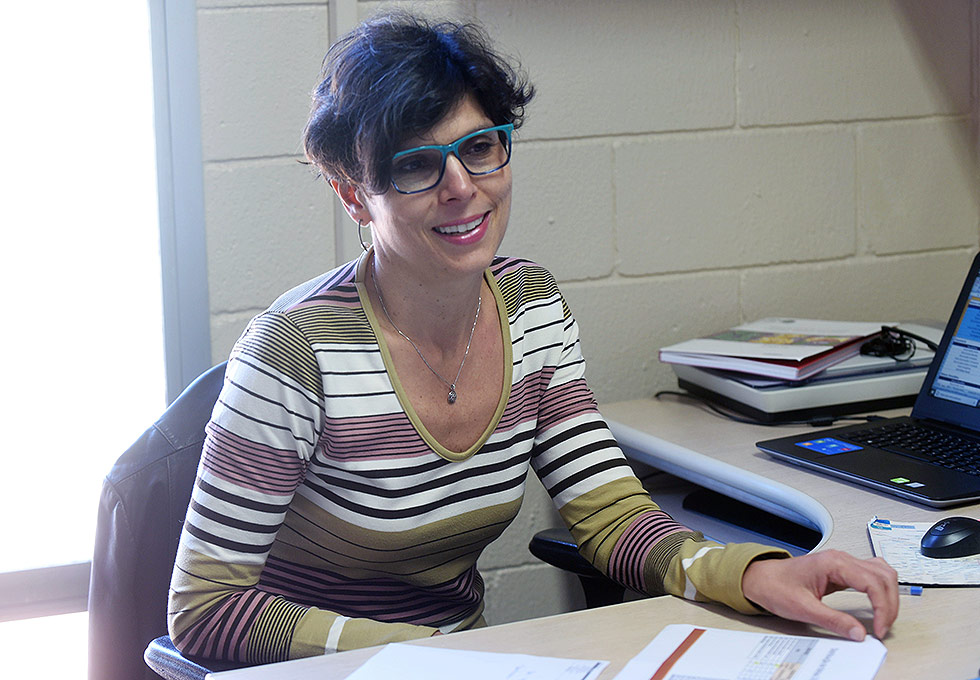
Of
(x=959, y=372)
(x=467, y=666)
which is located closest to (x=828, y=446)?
(x=959, y=372)

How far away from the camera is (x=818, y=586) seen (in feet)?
3.40

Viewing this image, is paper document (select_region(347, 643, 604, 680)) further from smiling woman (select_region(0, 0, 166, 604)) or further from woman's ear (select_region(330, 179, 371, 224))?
smiling woman (select_region(0, 0, 166, 604))

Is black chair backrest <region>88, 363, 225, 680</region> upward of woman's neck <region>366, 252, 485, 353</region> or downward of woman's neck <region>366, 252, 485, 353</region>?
downward

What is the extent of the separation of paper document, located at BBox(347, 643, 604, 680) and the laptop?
0.62 metres

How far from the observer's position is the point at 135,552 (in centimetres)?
129

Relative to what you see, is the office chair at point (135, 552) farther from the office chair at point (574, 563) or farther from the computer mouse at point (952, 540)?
the computer mouse at point (952, 540)

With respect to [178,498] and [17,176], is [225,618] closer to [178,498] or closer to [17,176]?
[178,498]

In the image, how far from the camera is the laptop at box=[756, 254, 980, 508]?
1401mm

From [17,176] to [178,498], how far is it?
2.36 ft

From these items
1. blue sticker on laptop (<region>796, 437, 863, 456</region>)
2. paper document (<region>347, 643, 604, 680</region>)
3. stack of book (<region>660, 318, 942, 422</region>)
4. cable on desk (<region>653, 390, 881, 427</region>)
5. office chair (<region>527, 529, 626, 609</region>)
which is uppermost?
stack of book (<region>660, 318, 942, 422</region>)

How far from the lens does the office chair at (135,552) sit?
1280 millimetres

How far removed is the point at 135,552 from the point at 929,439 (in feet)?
3.55

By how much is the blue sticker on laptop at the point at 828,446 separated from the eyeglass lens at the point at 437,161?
64 centimetres

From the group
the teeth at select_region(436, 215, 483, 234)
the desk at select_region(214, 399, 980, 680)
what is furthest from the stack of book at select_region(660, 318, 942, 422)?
the teeth at select_region(436, 215, 483, 234)
